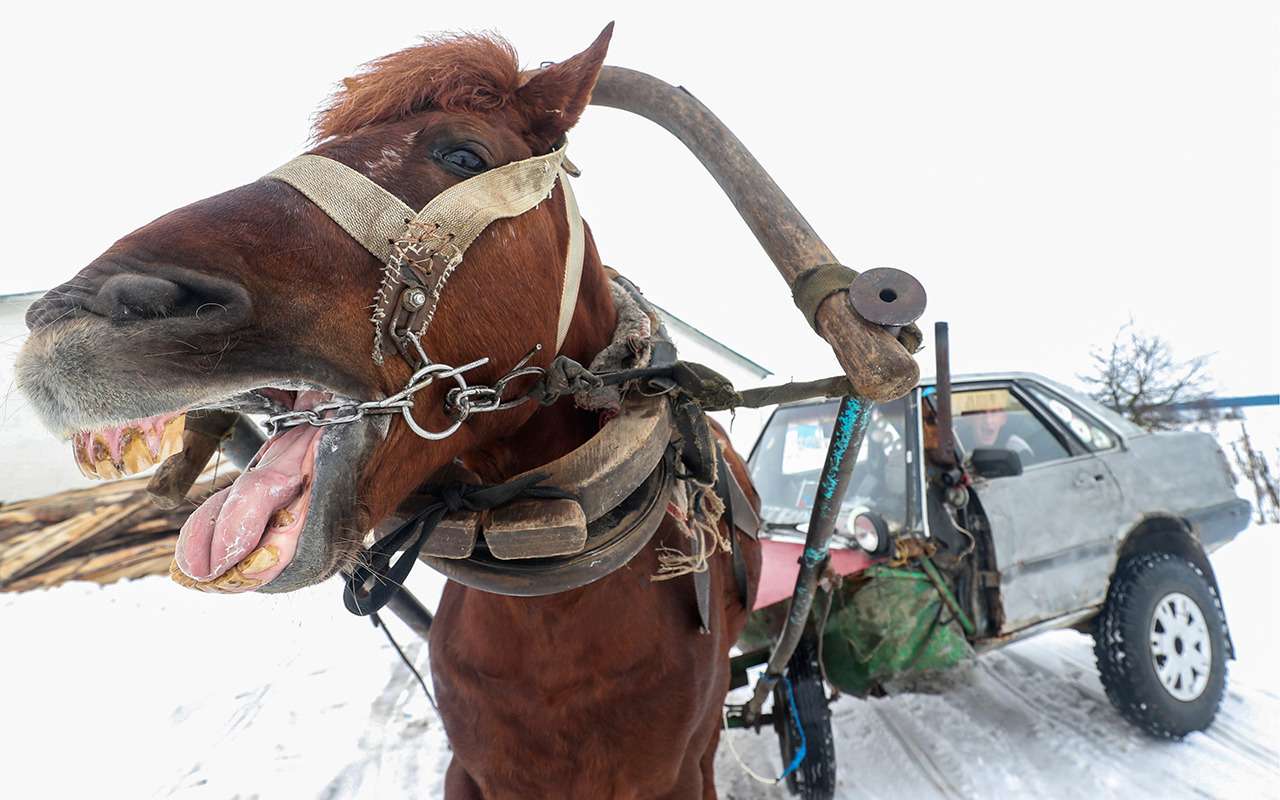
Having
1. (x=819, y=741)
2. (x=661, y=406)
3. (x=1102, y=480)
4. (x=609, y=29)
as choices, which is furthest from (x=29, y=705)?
(x=1102, y=480)

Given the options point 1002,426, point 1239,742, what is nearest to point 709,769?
point 1002,426

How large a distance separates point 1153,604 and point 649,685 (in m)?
3.35

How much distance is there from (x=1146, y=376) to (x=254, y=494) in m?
18.3

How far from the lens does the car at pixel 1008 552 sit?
3125 mm

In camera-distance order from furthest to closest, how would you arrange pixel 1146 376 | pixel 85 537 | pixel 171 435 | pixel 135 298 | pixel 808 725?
1. pixel 1146 376
2. pixel 85 537
3. pixel 808 725
4. pixel 171 435
5. pixel 135 298

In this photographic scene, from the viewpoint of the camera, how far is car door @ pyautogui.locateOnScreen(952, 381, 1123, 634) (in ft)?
10.8

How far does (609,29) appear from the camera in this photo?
1.38 meters

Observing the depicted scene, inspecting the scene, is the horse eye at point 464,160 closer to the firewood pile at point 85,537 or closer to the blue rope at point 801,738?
the blue rope at point 801,738

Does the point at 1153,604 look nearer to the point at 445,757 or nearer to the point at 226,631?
the point at 445,757

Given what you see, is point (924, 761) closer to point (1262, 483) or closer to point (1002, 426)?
point (1002, 426)

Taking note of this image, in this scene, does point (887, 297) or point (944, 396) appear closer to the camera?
point (887, 297)

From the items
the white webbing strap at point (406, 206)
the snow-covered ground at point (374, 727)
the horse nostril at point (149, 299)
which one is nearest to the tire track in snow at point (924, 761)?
the snow-covered ground at point (374, 727)

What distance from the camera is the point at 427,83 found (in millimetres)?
1238

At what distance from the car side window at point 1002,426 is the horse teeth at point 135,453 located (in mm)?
3835
